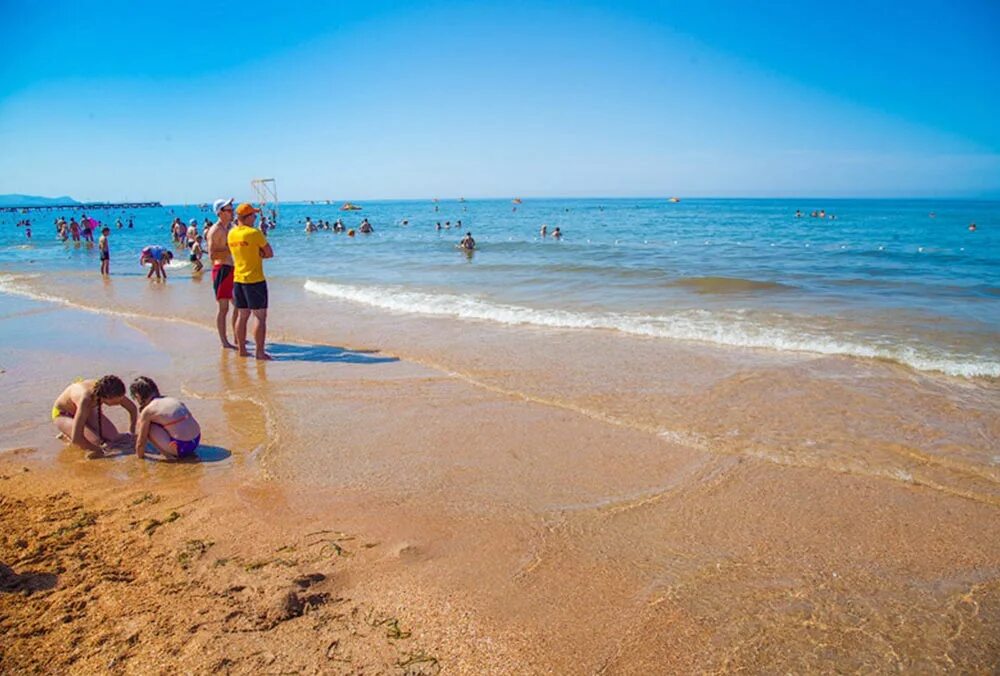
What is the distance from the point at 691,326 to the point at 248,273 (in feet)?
23.2

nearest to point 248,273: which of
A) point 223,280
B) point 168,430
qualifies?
point 223,280

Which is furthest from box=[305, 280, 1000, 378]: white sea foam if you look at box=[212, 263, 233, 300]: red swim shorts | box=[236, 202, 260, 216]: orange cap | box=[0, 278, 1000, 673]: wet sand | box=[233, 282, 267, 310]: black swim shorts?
box=[236, 202, 260, 216]: orange cap

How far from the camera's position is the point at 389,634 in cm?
275

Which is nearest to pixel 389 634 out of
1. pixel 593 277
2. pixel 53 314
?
pixel 53 314

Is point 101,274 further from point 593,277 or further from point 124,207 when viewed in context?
point 124,207

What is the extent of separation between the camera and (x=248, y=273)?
794 centimetres

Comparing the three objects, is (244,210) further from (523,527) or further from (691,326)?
(691,326)

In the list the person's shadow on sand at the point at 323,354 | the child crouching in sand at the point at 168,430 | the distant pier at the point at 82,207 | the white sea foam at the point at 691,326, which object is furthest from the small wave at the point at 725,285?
the distant pier at the point at 82,207

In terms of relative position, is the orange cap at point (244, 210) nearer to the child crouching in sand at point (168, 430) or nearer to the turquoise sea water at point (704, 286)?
the child crouching in sand at point (168, 430)

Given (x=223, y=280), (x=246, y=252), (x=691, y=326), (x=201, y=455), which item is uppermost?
(x=246, y=252)

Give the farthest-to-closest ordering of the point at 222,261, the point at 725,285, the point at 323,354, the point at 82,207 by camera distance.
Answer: the point at 82,207, the point at 725,285, the point at 222,261, the point at 323,354

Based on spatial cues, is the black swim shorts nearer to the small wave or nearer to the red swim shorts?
the red swim shorts

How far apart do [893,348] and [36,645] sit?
9782mm

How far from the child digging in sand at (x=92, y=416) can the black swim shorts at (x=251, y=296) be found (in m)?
3.05
